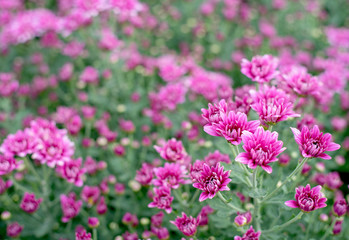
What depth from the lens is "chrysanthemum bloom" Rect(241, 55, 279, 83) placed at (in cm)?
223

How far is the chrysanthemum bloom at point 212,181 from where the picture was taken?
5.79 feet

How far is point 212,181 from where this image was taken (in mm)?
1784

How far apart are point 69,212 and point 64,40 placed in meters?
3.89

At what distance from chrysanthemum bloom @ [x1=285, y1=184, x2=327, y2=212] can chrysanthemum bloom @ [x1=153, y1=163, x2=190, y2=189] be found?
2.28 feet

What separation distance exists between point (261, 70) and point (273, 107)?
534 millimetres

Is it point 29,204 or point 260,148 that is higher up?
point 260,148

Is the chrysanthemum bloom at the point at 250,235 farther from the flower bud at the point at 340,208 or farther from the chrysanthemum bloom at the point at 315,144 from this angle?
the flower bud at the point at 340,208

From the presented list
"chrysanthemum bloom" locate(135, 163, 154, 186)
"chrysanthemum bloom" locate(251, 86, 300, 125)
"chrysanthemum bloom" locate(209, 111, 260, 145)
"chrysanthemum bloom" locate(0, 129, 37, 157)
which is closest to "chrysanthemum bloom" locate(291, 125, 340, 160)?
"chrysanthemum bloom" locate(251, 86, 300, 125)

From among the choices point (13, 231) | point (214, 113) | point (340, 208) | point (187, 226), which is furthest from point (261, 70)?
point (13, 231)

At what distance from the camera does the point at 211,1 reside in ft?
18.5

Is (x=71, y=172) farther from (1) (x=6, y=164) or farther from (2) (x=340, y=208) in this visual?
(2) (x=340, y=208)

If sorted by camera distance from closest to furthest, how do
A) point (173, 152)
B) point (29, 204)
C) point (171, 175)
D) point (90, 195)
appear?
1. point (171, 175)
2. point (173, 152)
3. point (29, 204)
4. point (90, 195)

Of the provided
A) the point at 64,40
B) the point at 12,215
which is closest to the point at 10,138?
the point at 12,215

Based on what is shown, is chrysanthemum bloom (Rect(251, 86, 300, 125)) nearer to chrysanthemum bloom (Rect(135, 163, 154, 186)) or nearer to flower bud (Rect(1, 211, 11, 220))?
chrysanthemum bloom (Rect(135, 163, 154, 186))
